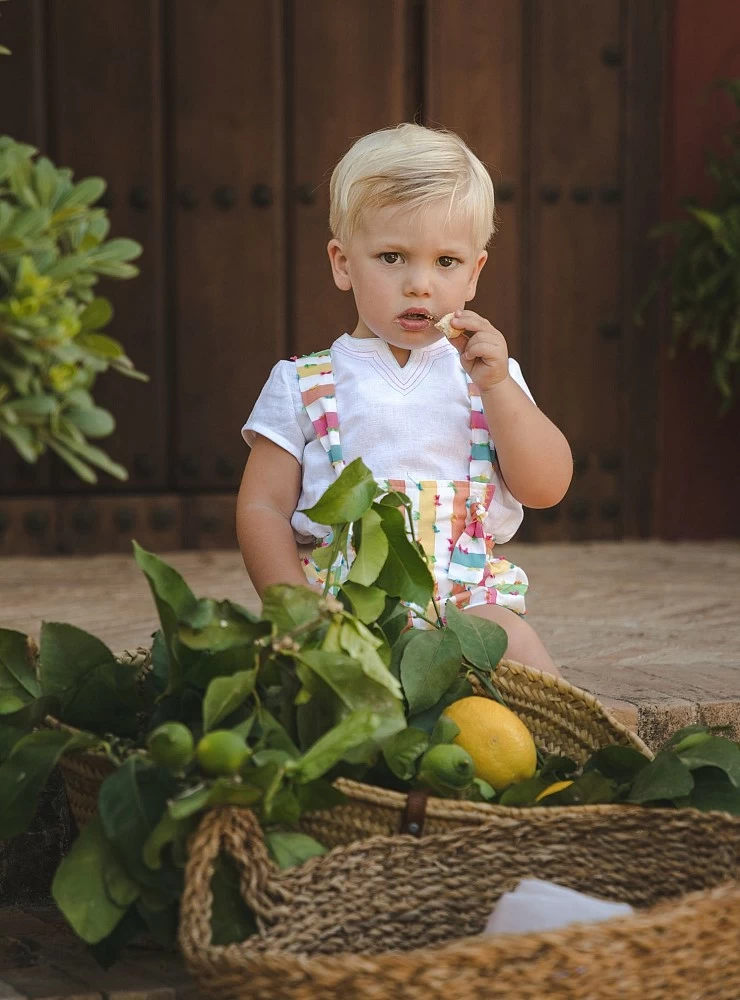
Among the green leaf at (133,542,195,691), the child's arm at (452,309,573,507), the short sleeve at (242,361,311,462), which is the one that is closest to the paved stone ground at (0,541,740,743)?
the child's arm at (452,309,573,507)

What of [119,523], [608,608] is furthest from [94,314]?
[119,523]

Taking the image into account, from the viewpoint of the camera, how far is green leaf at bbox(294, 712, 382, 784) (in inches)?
55.5

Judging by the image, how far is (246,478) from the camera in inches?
83.7

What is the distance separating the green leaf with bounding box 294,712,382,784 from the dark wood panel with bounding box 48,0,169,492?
2.40 meters

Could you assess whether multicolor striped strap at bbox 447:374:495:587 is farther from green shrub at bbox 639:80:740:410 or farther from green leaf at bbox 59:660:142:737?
green shrub at bbox 639:80:740:410

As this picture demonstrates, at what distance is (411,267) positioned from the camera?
201 centimetres

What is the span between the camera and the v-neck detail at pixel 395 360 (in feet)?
6.96

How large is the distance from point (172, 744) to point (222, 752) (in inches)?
2.1

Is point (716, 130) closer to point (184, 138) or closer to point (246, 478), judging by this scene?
point (184, 138)

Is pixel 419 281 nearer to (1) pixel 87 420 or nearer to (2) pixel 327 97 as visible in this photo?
(1) pixel 87 420

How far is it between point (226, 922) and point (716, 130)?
119 inches

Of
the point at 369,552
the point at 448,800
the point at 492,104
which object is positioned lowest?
the point at 448,800

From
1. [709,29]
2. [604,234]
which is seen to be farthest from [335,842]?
[709,29]

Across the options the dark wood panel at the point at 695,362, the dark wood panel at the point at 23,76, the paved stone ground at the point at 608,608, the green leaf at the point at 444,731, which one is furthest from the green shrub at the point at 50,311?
the dark wood panel at the point at 695,362
